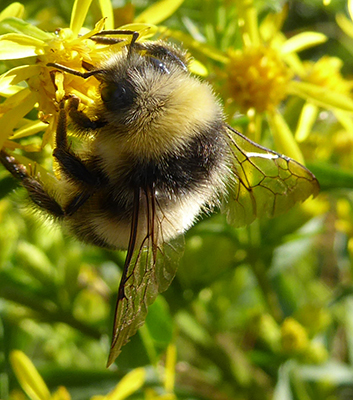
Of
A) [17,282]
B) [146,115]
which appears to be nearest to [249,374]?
[17,282]

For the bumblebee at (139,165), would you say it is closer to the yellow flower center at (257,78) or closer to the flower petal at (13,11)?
the flower petal at (13,11)

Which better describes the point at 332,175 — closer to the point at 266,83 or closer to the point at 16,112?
the point at 266,83

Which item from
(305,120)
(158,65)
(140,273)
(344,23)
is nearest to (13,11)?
(158,65)

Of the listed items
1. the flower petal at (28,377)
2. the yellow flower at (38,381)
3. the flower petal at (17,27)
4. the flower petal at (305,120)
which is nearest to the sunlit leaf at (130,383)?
the yellow flower at (38,381)

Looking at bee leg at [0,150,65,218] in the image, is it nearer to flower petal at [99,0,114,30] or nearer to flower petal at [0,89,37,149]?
flower petal at [0,89,37,149]

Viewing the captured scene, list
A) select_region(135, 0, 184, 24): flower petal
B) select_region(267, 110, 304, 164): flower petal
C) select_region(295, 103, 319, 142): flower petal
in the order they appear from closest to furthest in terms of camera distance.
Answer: select_region(135, 0, 184, 24): flower petal
select_region(267, 110, 304, 164): flower petal
select_region(295, 103, 319, 142): flower petal

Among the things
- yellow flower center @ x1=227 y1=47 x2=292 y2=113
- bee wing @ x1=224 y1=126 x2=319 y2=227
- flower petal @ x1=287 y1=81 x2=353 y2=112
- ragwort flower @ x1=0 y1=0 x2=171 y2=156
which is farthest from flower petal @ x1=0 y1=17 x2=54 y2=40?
flower petal @ x1=287 y1=81 x2=353 y2=112

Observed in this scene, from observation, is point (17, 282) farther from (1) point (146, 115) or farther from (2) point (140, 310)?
(1) point (146, 115)
